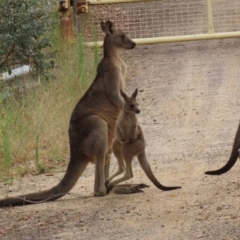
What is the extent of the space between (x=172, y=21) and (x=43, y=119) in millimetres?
5237

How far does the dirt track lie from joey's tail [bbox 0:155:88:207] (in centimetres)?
8

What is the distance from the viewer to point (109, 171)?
9383mm

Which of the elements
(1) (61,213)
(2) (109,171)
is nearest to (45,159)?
(2) (109,171)

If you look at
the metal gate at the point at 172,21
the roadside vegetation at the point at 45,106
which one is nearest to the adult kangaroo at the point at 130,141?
the roadside vegetation at the point at 45,106

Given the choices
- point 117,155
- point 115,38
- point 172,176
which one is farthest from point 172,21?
point 117,155

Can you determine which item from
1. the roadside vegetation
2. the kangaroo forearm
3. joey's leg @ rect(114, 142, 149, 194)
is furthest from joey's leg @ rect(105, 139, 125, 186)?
the roadside vegetation

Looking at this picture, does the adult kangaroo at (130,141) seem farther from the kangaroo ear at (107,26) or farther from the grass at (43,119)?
the grass at (43,119)

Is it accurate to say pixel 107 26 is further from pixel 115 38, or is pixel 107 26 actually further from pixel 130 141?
pixel 130 141

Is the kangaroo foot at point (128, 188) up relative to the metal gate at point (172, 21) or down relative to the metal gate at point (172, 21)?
down

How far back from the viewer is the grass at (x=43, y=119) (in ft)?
33.4

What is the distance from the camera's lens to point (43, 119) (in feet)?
36.8

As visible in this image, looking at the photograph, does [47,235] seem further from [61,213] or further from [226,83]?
[226,83]

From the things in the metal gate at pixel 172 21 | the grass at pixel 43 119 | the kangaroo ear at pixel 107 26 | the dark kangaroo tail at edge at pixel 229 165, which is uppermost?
the kangaroo ear at pixel 107 26

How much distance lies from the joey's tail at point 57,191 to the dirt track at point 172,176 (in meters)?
0.08
